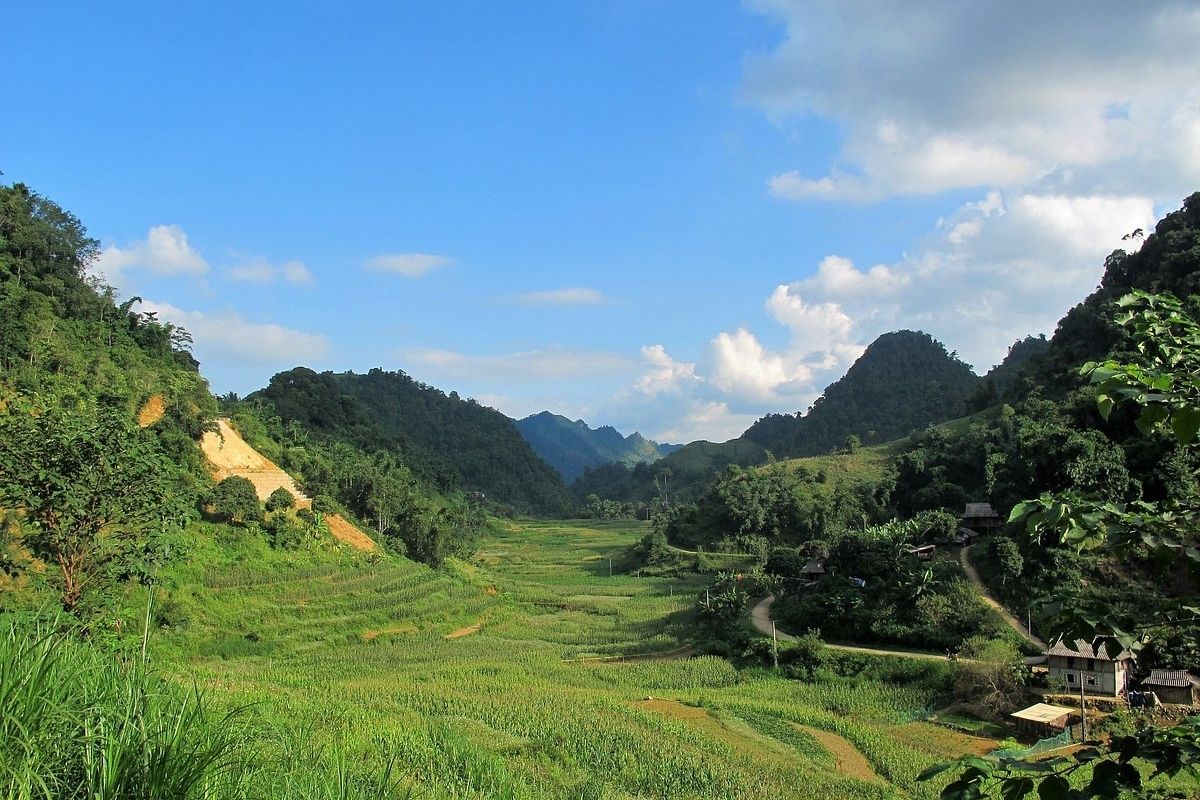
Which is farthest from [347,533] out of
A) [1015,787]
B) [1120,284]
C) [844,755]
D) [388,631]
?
[1120,284]

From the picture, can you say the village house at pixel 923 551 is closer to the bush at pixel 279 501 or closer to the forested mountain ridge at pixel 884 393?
the bush at pixel 279 501

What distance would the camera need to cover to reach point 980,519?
1363 inches

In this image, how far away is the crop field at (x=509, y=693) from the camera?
511 inches

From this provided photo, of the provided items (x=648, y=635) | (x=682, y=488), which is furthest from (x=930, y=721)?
(x=682, y=488)

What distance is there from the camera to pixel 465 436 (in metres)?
117

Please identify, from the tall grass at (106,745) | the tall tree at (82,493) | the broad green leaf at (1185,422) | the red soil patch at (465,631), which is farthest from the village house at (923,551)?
the broad green leaf at (1185,422)

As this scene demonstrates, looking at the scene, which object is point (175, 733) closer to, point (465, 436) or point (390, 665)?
point (390, 665)

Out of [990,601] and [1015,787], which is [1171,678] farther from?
[1015,787]

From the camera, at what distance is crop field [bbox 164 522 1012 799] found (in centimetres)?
1298

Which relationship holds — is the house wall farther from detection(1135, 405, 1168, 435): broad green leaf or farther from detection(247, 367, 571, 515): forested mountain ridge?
detection(247, 367, 571, 515): forested mountain ridge

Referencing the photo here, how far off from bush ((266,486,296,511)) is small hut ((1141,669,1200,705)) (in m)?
34.0

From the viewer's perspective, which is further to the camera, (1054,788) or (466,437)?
(466,437)

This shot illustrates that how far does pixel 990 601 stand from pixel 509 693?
1709cm

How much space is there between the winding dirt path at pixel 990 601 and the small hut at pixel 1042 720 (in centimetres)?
401
